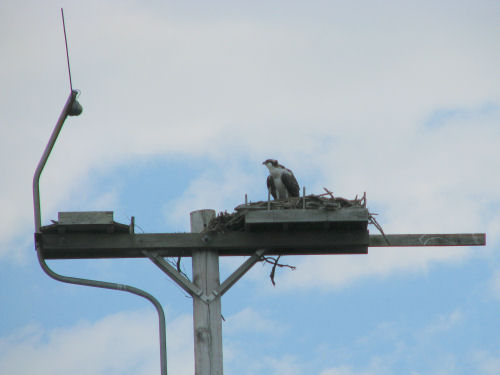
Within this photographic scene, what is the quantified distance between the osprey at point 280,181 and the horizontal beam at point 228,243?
6.00 metres

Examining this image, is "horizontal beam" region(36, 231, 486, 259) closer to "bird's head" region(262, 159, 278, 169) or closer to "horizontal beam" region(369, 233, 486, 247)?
"horizontal beam" region(369, 233, 486, 247)

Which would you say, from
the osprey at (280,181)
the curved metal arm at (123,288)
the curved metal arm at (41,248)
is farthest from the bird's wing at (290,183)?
the curved metal arm at (123,288)

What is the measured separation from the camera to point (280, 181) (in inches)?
587

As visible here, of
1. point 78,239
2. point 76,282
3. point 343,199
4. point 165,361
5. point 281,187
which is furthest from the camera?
point 281,187

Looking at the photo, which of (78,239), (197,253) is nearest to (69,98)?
(78,239)

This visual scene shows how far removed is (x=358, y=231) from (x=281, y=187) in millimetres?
6304

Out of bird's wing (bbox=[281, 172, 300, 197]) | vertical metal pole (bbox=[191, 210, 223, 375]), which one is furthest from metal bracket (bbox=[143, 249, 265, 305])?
bird's wing (bbox=[281, 172, 300, 197])

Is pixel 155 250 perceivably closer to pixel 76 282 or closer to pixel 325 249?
pixel 76 282

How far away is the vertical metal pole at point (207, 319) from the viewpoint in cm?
788

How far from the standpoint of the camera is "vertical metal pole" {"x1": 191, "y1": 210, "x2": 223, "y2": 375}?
25.9 ft

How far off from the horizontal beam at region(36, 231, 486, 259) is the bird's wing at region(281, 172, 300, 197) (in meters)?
5.99

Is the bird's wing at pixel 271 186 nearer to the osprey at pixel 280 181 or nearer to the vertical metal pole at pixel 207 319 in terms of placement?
the osprey at pixel 280 181

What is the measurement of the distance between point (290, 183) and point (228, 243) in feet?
21.0

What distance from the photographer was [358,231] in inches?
340
